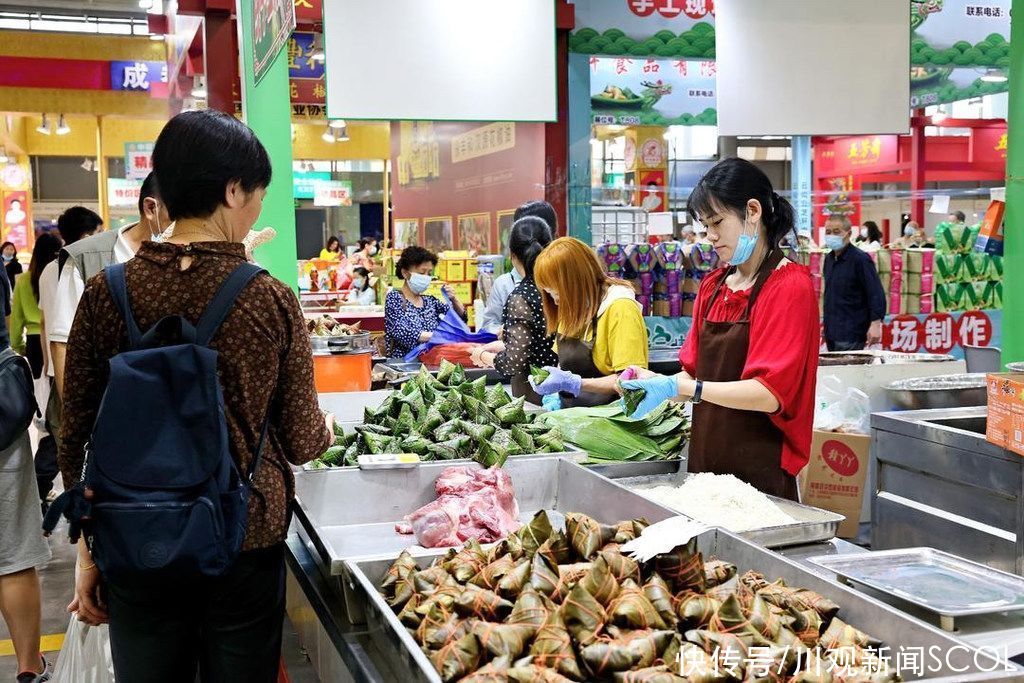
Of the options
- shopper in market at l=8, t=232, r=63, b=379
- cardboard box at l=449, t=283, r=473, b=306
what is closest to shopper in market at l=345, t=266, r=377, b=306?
cardboard box at l=449, t=283, r=473, b=306

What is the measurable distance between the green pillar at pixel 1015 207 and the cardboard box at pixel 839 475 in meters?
0.90

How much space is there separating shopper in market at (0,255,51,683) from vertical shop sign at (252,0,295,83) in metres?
1.60

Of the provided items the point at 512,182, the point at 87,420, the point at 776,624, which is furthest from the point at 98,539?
the point at 512,182

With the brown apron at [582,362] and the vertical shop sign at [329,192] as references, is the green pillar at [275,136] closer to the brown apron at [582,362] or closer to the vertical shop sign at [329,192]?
the brown apron at [582,362]

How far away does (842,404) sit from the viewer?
207 inches

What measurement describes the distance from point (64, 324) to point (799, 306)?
2542mm

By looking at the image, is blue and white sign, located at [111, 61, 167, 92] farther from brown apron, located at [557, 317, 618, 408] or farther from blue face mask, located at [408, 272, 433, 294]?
brown apron, located at [557, 317, 618, 408]

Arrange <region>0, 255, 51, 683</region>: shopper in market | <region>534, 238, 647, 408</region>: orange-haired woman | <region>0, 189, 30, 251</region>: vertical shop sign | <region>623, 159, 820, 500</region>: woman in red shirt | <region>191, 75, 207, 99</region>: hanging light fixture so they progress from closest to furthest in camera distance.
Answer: <region>623, 159, 820, 500</region>: woman in red shirt
<region>0, 255, 51, 683</region>: shopper in market
<region>534, 238, 647, 408</region>: orange-haired woman
<region>191, 75, 207, 99</region>: hanging light fixture
<region>0, 189, 30, 251</region>: vertical shop sign

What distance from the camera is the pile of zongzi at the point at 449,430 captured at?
300cm

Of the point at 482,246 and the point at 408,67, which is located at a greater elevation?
the point at 408,67

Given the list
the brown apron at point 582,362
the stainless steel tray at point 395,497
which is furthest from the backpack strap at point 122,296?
the brown apron at point 582,362

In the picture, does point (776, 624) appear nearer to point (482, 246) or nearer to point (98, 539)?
point (98, 539)

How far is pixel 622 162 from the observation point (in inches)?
352

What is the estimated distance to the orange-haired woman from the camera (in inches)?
149
